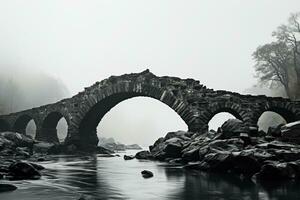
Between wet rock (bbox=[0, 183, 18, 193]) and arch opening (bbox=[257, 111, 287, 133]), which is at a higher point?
arch opening (bbox=[257, 111, 287, 133])

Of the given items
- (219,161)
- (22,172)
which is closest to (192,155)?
(219,161)

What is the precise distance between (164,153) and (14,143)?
17369 millimetres

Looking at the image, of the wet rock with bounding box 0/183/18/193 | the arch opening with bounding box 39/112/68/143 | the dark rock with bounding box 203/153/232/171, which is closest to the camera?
the wet rock with bounding box 0/183/18/193

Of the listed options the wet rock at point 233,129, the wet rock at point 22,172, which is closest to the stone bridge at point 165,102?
the wet rock at point 233,129

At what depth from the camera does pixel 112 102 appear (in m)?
33.5

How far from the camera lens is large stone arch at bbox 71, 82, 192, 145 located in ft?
85.7

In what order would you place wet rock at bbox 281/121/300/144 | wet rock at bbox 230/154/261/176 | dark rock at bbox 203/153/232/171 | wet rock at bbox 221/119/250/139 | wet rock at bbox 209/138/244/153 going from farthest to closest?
wet rock at bbox 221/119/250/139, wet rock at bbox 209/138/244/153, wet rock at bbox 281/121/300/144, dark rock at bbox 203/153/232/171, wet rock at bbox 230/154/261/176

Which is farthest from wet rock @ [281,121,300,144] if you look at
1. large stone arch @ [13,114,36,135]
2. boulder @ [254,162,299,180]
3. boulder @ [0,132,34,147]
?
large stone arch @ [13,114,36,135]

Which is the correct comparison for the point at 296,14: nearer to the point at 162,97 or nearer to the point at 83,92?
the point at 162,97

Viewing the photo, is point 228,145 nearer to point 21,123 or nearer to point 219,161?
point 219,161

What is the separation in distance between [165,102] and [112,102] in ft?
27.1

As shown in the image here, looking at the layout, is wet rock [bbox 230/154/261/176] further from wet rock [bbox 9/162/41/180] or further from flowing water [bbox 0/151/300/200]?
wet rock [bbox 9/162/41/180]

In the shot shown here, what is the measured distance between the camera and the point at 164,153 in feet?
70.0

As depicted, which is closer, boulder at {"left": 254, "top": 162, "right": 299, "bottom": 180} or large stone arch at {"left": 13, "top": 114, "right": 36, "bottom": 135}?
boulder at {"left": 254, "top": 162, "right": 299, "bottom": 180}
